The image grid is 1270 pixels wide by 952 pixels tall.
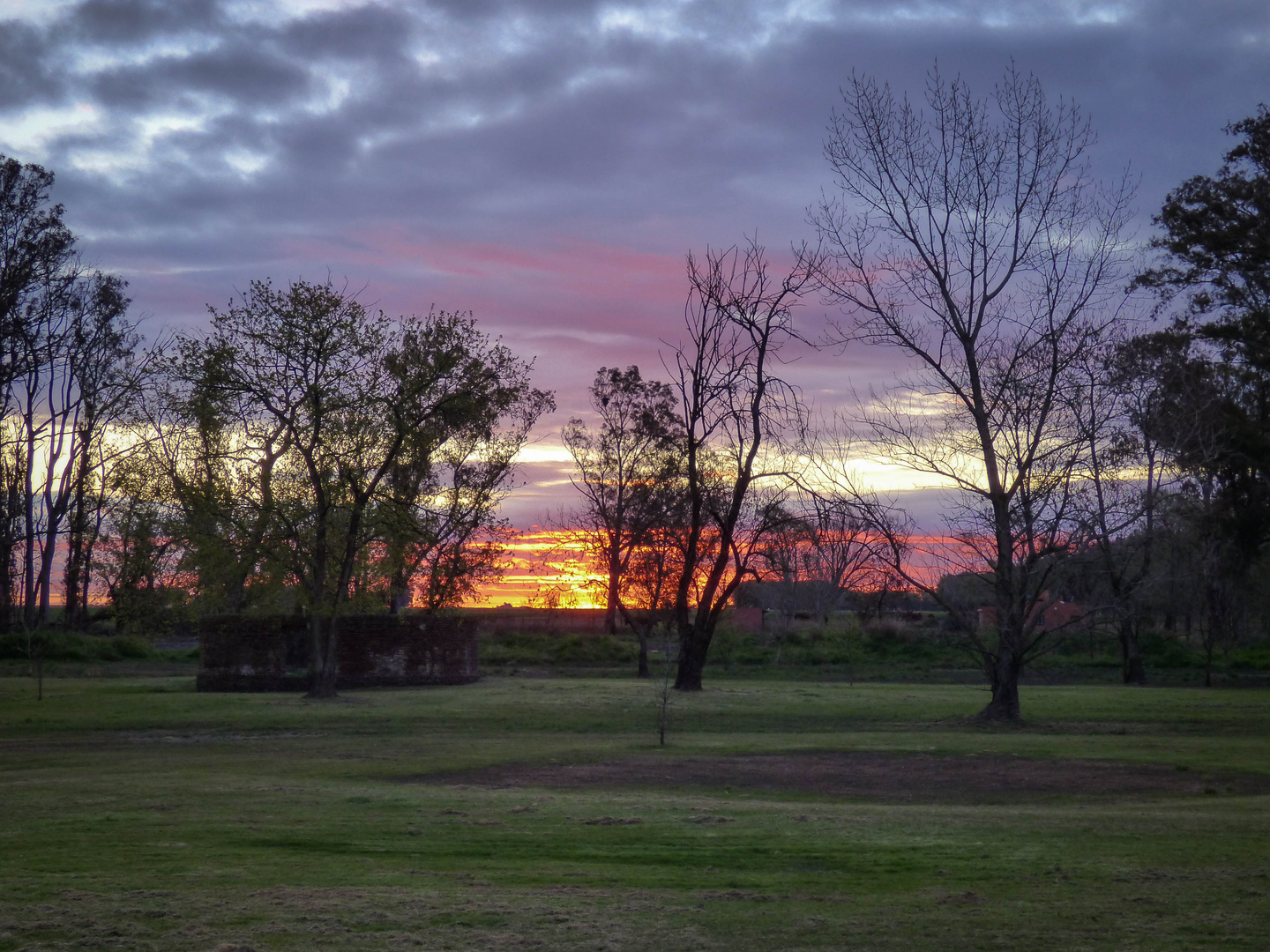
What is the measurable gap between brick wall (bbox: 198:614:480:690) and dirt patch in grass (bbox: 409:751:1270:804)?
19.6 m

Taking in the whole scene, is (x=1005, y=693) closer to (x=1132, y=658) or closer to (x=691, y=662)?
(x=691, y=662)

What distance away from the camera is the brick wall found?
Answer: 107ft

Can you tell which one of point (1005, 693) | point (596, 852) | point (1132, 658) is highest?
point (596, 852)

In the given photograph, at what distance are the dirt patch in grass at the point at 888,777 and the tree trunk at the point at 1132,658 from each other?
964 inches

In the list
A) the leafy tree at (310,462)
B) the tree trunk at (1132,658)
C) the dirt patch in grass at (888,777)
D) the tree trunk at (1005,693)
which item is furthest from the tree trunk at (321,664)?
the tree trunk at (1132,658)

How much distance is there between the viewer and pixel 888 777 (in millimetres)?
14305

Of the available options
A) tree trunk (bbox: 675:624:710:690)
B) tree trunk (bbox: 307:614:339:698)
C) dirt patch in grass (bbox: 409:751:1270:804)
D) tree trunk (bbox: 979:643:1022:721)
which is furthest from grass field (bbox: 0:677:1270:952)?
tree trunk (bbox: 675:624:710:690)

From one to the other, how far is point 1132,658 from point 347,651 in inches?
1035

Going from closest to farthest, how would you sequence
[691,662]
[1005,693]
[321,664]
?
[1005,693]
[321,664]
[691,662]

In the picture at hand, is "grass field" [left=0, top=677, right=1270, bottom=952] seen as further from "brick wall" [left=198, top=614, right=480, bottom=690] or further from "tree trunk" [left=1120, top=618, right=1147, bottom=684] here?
"tree trunk" [left=1120, top=618, right=1147, bottom=684]

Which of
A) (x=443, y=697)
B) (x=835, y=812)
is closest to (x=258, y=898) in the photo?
(x=835, y=812)

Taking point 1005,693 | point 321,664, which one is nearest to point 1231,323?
point 1005,693

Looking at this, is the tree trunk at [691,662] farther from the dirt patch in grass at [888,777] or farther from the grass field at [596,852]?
the dirt patch in grass at [888,777]

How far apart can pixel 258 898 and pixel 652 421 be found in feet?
133
